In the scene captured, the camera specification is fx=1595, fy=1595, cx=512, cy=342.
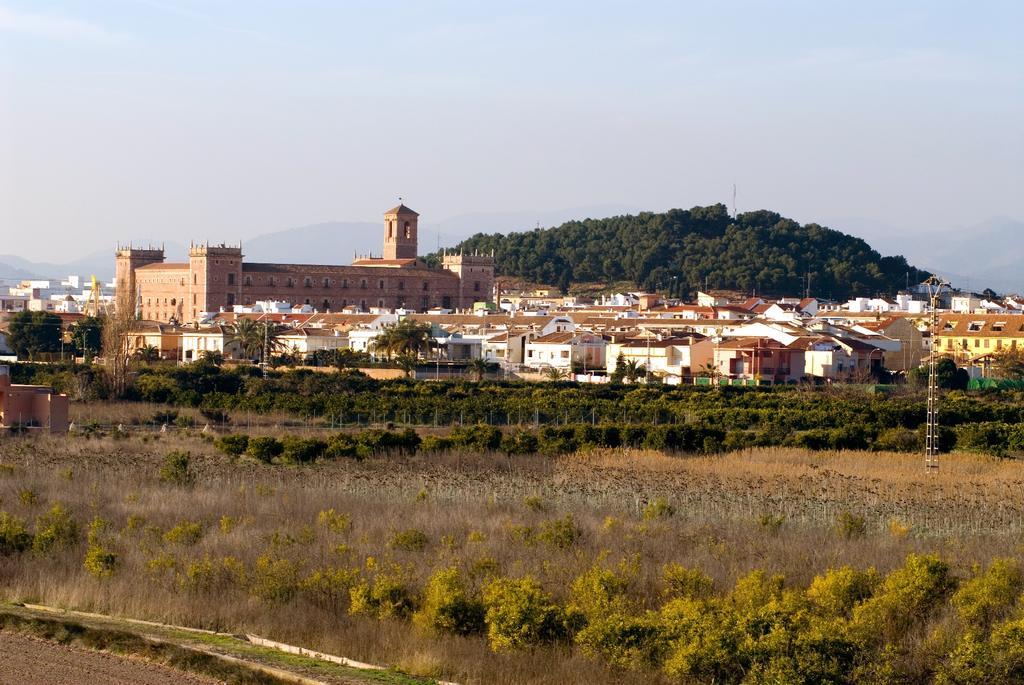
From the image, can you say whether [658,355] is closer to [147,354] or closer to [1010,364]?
[1010,364]

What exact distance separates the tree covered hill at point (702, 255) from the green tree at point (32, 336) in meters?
48.5

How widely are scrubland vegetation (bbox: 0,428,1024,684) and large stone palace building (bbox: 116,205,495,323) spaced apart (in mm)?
54927

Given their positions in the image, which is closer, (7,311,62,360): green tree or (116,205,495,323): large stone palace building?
(7,311,62,360): green tree

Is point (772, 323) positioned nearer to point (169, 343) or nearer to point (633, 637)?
point (169, 343)

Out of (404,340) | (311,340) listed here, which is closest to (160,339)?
(311,340)

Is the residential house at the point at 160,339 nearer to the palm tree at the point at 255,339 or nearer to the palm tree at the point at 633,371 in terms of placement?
the palm tree at the point at 255,339

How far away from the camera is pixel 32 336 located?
2223 inches

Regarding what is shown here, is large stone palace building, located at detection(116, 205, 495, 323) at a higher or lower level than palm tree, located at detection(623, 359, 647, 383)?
higher

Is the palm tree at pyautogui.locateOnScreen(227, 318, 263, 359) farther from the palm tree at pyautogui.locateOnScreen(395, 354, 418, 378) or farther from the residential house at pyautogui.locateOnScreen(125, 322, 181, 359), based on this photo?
the palm tree at pyautogui.locateOnScreen(395, 354, 418, 378)

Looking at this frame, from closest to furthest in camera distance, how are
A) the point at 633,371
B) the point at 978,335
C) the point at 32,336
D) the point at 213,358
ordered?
1. the point at 633,371
2. the point at 213,358
3. the point at 32,336
4. the point at 978,335

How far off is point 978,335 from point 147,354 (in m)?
29.6

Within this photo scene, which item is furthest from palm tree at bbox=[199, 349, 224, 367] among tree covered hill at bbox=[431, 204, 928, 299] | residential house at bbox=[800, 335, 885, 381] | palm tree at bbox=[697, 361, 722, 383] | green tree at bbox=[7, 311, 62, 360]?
tree covered hill at bbox=[431, 204, 928, 299]

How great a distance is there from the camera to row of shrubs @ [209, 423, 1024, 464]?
25516mm

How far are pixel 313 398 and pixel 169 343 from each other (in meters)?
23.0
